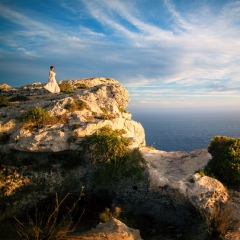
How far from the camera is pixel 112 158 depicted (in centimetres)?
1686

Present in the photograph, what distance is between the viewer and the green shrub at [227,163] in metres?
15.0

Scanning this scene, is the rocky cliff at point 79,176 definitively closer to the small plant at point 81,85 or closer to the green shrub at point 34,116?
the green shrub at point 34,116

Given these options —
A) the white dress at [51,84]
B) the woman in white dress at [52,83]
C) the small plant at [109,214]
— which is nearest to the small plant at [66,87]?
the woman in white dress at [52,83]

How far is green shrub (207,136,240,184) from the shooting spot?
591 inches

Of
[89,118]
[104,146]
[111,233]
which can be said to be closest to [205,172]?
[104,146]

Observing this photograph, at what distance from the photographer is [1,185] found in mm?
16328

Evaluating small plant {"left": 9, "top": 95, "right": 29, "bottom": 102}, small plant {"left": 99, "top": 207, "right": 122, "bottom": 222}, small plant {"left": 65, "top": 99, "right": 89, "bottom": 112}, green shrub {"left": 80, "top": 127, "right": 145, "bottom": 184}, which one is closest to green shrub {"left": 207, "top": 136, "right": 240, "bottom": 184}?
green shrub {"left": 80, "top": 127, "right": 145, "bottom": 184}

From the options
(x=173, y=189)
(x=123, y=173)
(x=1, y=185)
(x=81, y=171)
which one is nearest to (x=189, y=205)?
(x=173, y=189)

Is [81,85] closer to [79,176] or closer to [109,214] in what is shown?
[79,176]

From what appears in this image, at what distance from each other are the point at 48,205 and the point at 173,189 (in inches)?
399

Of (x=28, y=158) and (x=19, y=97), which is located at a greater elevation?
(x=19, y=97)

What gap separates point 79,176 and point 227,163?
11875 mm

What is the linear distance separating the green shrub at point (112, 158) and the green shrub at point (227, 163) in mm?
5587

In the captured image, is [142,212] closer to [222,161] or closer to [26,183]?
[222,161]
